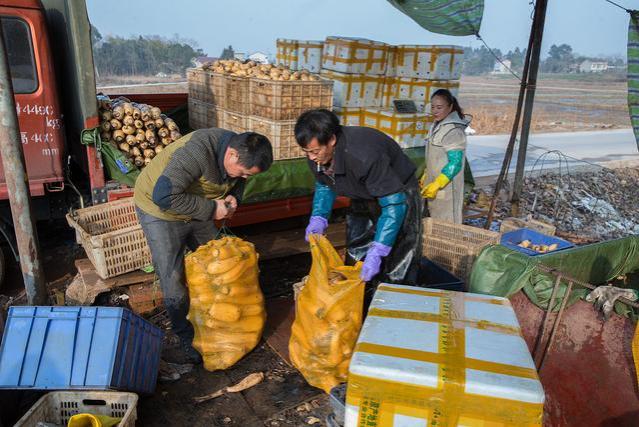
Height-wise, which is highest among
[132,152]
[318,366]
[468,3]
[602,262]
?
[468,3]

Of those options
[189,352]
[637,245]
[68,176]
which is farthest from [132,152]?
[637,245]

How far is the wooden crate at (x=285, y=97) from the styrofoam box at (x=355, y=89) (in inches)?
27.6

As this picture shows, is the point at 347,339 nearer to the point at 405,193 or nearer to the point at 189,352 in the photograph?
the point at 405,193

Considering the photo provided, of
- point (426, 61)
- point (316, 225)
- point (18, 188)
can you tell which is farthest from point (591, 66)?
point (18, 188)

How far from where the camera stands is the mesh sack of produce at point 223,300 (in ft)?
10.2

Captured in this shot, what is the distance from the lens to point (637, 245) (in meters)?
3.20

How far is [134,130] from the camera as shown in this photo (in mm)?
4582

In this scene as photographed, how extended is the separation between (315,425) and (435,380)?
1457 mm

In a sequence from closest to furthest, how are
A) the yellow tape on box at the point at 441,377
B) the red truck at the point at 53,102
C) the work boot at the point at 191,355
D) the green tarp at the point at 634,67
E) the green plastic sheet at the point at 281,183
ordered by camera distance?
the yellow tape on box at the point at 441,377
the work boot at the point at 191,355
the green tarp at the point at 634,67
the red truck at the point at 53,102
the green plastic sheet at the point at 281,183

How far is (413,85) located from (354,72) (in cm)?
93

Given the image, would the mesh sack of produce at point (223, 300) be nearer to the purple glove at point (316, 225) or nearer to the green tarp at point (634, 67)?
the purple glove at point (316, 225)

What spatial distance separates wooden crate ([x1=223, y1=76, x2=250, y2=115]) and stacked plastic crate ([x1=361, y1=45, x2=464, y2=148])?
5.78ft

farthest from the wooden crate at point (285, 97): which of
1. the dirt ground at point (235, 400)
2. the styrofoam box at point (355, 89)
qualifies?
the dirt ground at point (235, 400)

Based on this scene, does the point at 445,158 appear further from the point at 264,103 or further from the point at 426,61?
the point at 426,61
